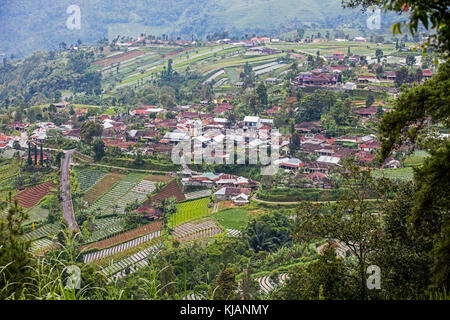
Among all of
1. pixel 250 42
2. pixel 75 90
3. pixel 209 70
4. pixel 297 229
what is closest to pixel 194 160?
pixel 297 229

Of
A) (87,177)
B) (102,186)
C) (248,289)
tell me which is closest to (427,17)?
(248,289)

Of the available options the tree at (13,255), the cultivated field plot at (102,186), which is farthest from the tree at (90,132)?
the tree at (13,255)

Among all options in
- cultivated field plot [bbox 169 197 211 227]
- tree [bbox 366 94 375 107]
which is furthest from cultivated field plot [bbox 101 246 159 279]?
tree [bbox 366 94 375 107]

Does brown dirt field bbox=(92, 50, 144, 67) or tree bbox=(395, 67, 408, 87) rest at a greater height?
brown dirt field bbox=(92, 50, 144, 67)

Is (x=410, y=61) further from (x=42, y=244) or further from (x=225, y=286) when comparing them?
(x=225, y=286)

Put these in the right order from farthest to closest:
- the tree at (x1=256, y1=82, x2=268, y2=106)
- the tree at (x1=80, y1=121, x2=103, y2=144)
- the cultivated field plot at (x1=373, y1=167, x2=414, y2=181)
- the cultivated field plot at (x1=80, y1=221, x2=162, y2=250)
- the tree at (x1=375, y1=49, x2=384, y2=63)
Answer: the tree at (x1=375, y1=49, x2=384, y2=63)
the tree at (x1=256, y1=82, x2=268, y2=106)
the tree at (x1=80, y1=121, x2=103, y2=144)
the cultivated field plot at (x1=373, y1=167, x2=414, y2=181)
the cultivated field plot at (x1=80, y1=221, x2=162, y2=250)

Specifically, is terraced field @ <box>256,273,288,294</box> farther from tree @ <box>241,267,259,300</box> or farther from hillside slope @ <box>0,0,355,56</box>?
hillside slope @ <box>0,0,355,56</box>
